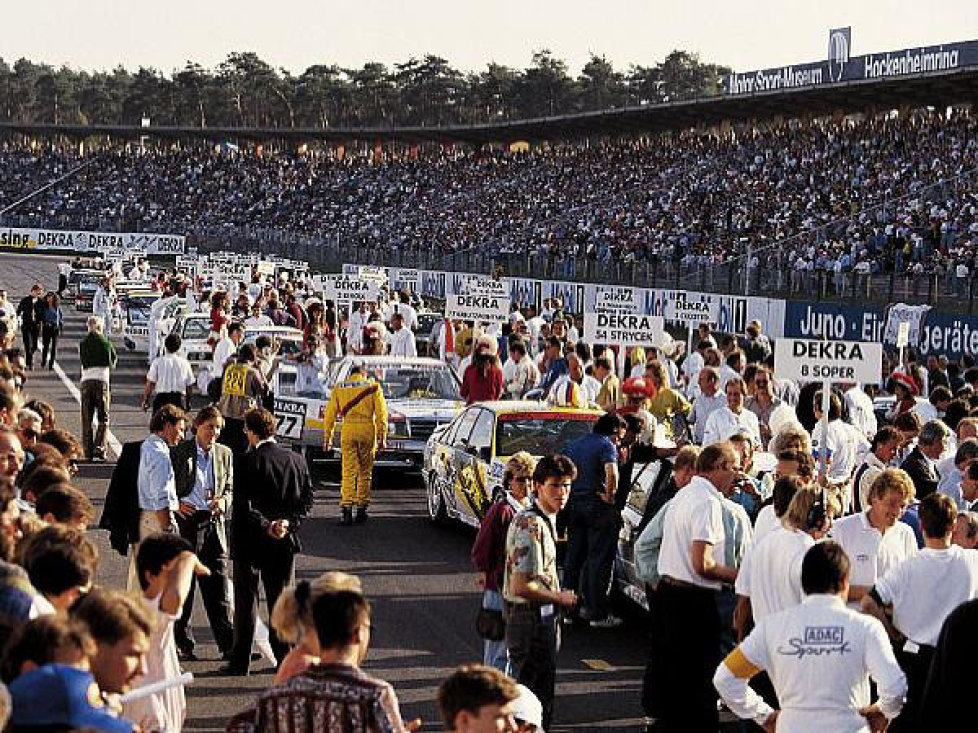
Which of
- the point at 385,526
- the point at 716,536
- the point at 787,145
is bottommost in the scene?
the point at 385,526

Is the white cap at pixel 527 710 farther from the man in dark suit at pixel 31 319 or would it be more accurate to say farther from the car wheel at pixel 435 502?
the man in dark suit at pixel 31 319

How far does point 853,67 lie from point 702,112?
43.5 feet

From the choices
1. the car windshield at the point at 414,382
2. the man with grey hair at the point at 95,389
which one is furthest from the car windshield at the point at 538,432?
the man with grey hair at the point at 95,389

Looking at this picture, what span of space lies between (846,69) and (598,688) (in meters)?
49.4

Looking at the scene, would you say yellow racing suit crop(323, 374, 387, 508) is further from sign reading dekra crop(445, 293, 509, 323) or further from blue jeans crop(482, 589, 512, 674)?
sign reading dekra crop(445, 293, 509, 323)

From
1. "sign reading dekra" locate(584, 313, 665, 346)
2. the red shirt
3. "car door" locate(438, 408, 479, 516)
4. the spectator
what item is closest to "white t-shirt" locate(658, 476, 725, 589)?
the spectator

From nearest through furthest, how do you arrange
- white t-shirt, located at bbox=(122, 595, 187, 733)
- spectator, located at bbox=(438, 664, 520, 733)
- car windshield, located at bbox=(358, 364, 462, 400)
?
spectator, located at bbox=(438, 664, 520, 733)
white t-shirt, located at bbox=(122, 595, 187, 733)
car windshield, located at bbox=(358, 364, 462, 400)

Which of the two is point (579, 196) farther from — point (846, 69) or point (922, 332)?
point (922, 332)

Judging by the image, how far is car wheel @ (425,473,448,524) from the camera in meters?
18.3

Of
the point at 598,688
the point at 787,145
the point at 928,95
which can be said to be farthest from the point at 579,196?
the point at 598,688

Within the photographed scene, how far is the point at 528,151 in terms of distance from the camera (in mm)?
93500

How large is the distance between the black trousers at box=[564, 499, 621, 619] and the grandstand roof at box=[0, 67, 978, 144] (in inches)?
1599

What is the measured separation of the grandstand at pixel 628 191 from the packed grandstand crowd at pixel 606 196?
11 cm

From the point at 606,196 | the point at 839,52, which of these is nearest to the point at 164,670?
the point at 839,52
